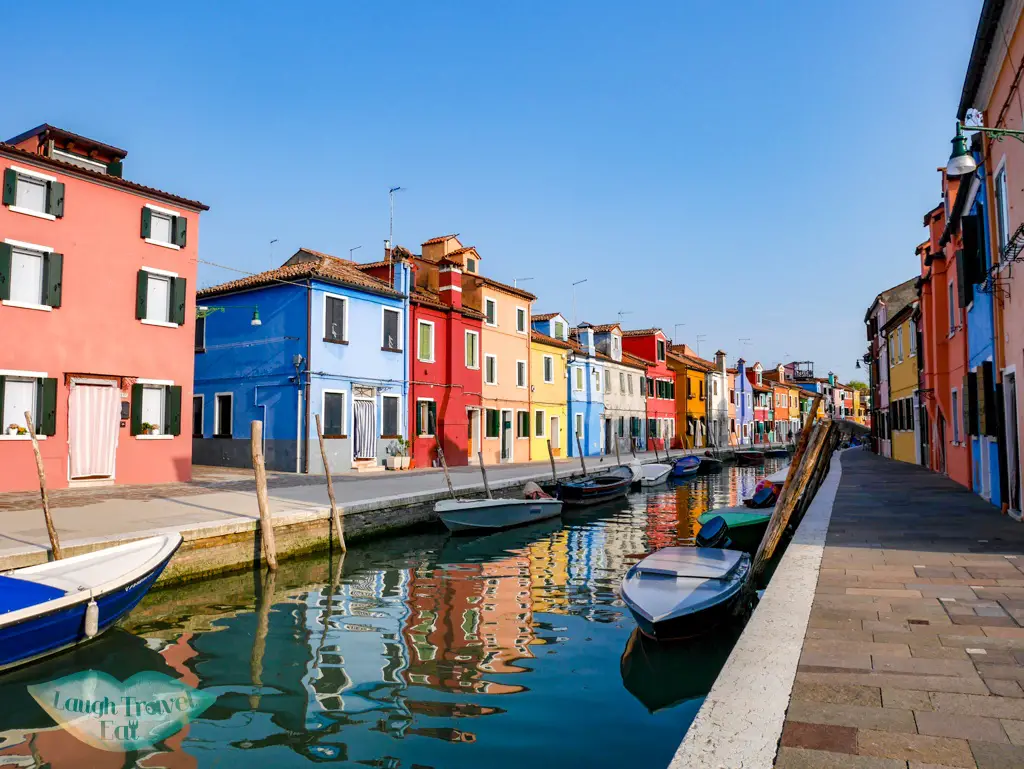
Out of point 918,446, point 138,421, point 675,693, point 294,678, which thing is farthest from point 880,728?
point 918,446

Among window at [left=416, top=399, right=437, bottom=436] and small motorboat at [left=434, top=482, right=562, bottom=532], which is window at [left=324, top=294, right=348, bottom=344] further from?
small motorboat at [left=434, top=482, right=562, bottom=532]

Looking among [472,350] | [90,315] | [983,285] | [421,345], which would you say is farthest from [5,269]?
[983,285]

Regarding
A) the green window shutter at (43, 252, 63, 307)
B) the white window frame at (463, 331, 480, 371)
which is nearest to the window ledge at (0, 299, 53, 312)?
the green window shutter at (43, 252, 63, 307)

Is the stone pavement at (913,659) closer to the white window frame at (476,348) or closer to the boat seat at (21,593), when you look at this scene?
the boat seat at (21,593)

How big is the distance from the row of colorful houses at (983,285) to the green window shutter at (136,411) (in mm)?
18473

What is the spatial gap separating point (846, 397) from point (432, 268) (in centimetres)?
9796

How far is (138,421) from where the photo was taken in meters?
18.6

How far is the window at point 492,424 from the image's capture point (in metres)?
31.3

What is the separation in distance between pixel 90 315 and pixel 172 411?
10.6 ft

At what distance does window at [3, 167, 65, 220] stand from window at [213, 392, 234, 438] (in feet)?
30.0

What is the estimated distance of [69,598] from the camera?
279 inches

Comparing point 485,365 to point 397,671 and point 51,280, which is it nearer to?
point 51,280

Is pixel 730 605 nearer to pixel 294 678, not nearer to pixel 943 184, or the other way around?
pixel 294 678

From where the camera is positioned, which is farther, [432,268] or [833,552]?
[432,268]
